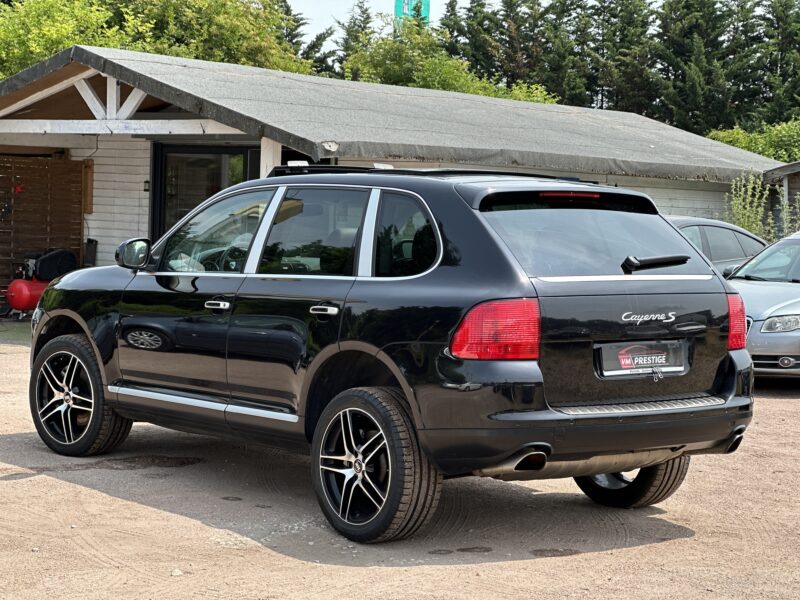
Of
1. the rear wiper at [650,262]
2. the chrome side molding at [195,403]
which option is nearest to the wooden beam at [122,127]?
the chrome side molding at [195,403]

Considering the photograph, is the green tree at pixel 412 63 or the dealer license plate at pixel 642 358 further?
the green tree at pixel 412 63

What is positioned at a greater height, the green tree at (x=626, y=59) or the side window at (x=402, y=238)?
the green tree at (x=626, y=59)

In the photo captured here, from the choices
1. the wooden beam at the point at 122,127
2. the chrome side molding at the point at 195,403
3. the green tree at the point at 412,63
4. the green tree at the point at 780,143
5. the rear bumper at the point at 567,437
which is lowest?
the chrome side molding at the point at 195,403

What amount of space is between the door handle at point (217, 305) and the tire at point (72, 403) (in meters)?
1.22

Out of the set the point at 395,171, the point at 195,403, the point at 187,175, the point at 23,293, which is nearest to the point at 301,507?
the point at 195,403

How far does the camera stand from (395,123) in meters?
17.7

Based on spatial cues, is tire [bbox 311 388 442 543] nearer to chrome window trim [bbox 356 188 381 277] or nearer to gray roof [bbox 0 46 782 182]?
chrome window trim [bbox 356 188 381 277]

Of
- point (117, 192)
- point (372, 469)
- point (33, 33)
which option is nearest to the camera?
point (372, 469)

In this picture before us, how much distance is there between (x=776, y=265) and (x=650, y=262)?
7780 mm

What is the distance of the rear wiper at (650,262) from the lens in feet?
20.5

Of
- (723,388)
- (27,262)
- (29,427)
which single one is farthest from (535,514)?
(27,262)

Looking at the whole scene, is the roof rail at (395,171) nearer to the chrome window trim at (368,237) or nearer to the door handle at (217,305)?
the chrome window trim at (368,237)

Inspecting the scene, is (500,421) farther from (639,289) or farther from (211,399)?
(211,399)

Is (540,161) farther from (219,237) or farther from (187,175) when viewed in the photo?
(219,237)
